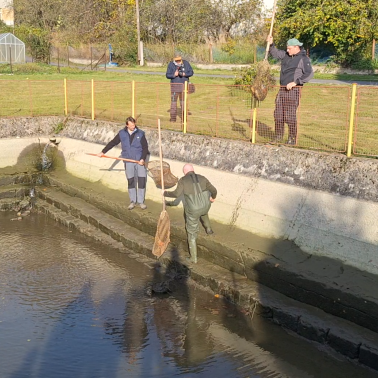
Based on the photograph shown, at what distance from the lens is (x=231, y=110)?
15281 mm

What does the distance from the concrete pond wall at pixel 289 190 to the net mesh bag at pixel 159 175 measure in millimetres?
279

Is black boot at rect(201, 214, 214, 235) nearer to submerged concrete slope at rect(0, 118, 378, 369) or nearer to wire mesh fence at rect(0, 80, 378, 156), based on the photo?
submerged concrete slope at rect(0, 118, 378, 369)

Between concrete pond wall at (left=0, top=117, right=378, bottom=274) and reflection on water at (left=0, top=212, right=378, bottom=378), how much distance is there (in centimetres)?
171

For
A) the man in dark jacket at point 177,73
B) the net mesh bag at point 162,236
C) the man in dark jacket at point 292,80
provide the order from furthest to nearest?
the man in dark jacket at point 177,73
the man in dark jacket at point 292,80
the net mesh bag at point 162,236

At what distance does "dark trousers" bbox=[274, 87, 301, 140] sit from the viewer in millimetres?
11164

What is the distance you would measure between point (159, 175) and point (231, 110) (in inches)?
155

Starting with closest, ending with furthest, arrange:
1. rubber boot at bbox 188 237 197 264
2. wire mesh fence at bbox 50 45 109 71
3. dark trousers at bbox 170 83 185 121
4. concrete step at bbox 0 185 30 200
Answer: rubber boot at bbox 188 237 197 264 → concrete step at bbox 0 185 30 200 → dark trousers at bbox 170 83 185 121 → wire mesh fence at bbox 50 45 109 71

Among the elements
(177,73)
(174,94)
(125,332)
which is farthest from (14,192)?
(125,332)

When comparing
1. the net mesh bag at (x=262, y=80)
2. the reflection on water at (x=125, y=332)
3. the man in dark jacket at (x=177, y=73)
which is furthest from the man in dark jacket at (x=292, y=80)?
the man in dark jacket at (x=177, y=73)

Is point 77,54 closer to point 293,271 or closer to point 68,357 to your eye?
point 293,271

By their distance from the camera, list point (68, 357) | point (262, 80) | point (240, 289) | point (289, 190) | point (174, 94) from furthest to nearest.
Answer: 1. point (174, 94)
2. point (262, 80)
3. point (289, 190)
4. point (240, 289)
5. point (68, 357)

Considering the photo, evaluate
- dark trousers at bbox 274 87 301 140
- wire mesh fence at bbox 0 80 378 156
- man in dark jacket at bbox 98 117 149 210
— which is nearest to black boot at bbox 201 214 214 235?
man in dark jacket at bbox 98 117 149 210

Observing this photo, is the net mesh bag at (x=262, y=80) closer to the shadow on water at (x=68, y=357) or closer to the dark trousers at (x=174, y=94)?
the dark trousers at (x=174, y=94)

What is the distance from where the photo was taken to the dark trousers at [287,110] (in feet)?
36.6
